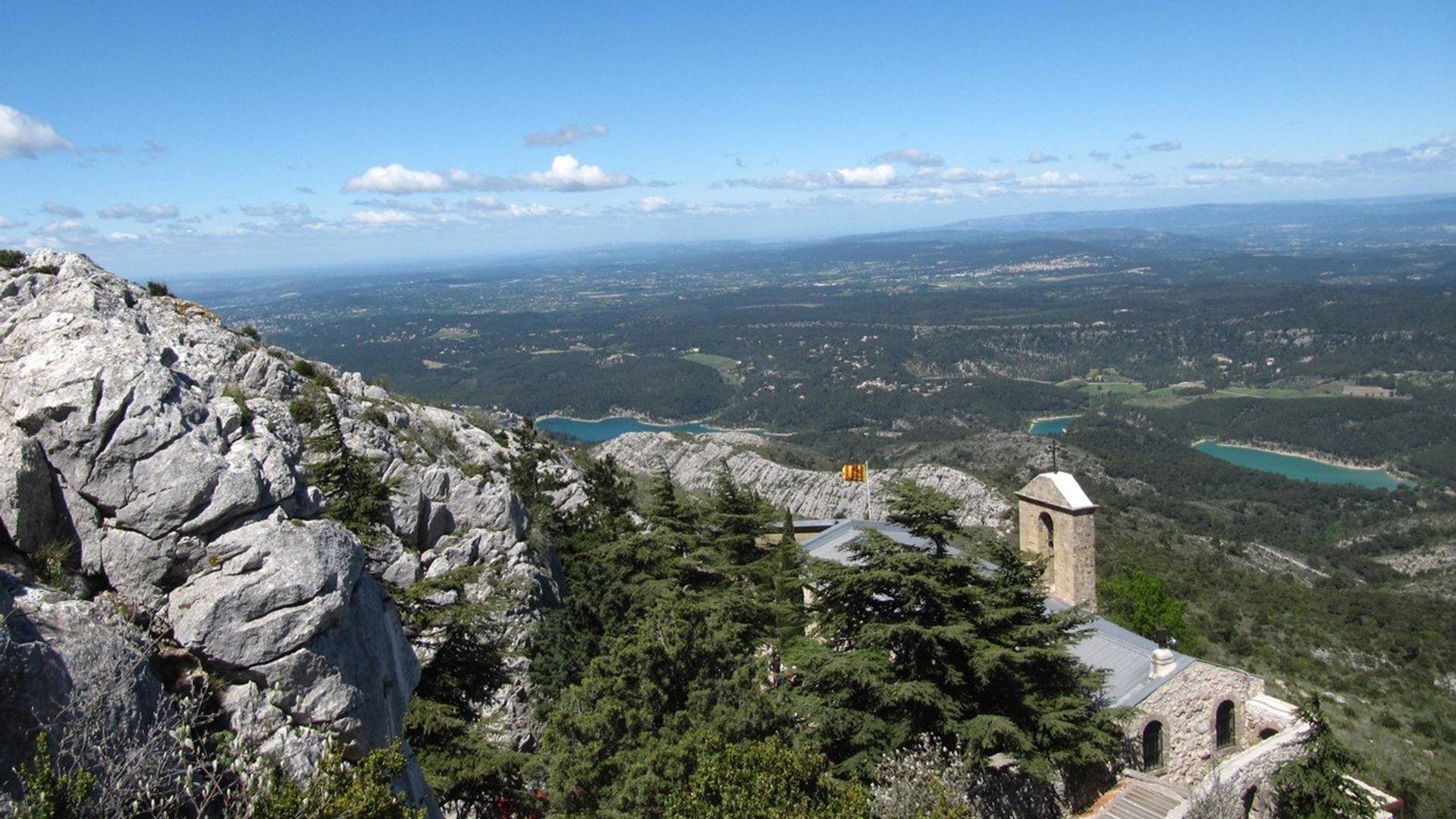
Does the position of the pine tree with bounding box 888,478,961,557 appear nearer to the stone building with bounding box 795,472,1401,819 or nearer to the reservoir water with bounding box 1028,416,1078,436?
the stone building with bounding box 795,472,1401,819

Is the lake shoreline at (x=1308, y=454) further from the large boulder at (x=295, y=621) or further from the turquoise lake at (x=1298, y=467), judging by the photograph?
the large boulder at (x=295, y=621)

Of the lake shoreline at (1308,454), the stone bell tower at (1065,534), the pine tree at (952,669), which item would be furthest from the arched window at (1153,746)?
the lake shoreline at (1308,454)

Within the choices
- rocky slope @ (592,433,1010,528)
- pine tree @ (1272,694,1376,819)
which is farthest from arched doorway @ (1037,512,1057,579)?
rocky slope @ (592,433,1010,528)

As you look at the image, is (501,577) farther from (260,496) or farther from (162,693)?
(162,693)

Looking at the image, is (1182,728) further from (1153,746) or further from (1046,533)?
(1046,533)

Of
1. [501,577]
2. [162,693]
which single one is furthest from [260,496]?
[501,577]

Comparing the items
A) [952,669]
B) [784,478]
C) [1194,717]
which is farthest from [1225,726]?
[784,478]
